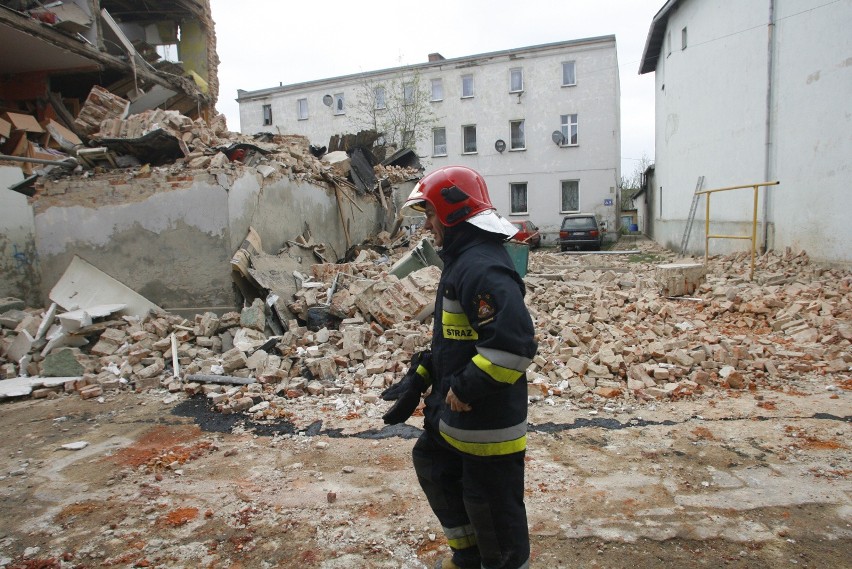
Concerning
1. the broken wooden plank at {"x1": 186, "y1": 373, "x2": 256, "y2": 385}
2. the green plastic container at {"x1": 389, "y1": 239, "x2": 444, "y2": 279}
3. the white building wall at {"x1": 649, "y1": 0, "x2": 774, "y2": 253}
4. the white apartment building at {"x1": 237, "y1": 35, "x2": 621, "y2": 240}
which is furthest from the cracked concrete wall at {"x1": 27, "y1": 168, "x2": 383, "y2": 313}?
the white apartment building at {"x1": 237, "y1": 35, "x2": 621, "y2": 240}

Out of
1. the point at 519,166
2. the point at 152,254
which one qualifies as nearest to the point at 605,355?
the point at 152,254

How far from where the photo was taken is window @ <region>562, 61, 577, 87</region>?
27047 mm

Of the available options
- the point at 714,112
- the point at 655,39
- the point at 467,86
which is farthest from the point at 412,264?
the point at 467,86

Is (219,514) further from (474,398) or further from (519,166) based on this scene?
(519,166)

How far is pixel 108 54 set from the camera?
39.6 feet

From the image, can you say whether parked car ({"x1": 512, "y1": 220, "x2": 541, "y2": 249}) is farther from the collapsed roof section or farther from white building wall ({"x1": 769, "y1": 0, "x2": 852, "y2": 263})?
the collapsed roof section

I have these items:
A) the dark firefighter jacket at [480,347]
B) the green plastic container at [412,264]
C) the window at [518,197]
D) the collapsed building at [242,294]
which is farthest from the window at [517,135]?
the dark firefighter jacket at [480,347]

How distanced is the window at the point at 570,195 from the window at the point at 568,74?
16.9 ft

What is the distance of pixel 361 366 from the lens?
596 cm

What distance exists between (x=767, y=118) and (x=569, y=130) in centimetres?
1617

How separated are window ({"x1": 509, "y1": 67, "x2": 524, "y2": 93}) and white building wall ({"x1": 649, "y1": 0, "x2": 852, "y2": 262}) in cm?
957

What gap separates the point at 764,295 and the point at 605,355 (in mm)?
4036

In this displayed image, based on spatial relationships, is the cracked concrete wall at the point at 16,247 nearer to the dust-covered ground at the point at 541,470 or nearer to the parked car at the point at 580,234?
the dust-covered ground at the point at 541,470

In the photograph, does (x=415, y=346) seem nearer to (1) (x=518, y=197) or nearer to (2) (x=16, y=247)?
(2) (x=16, y=247)
